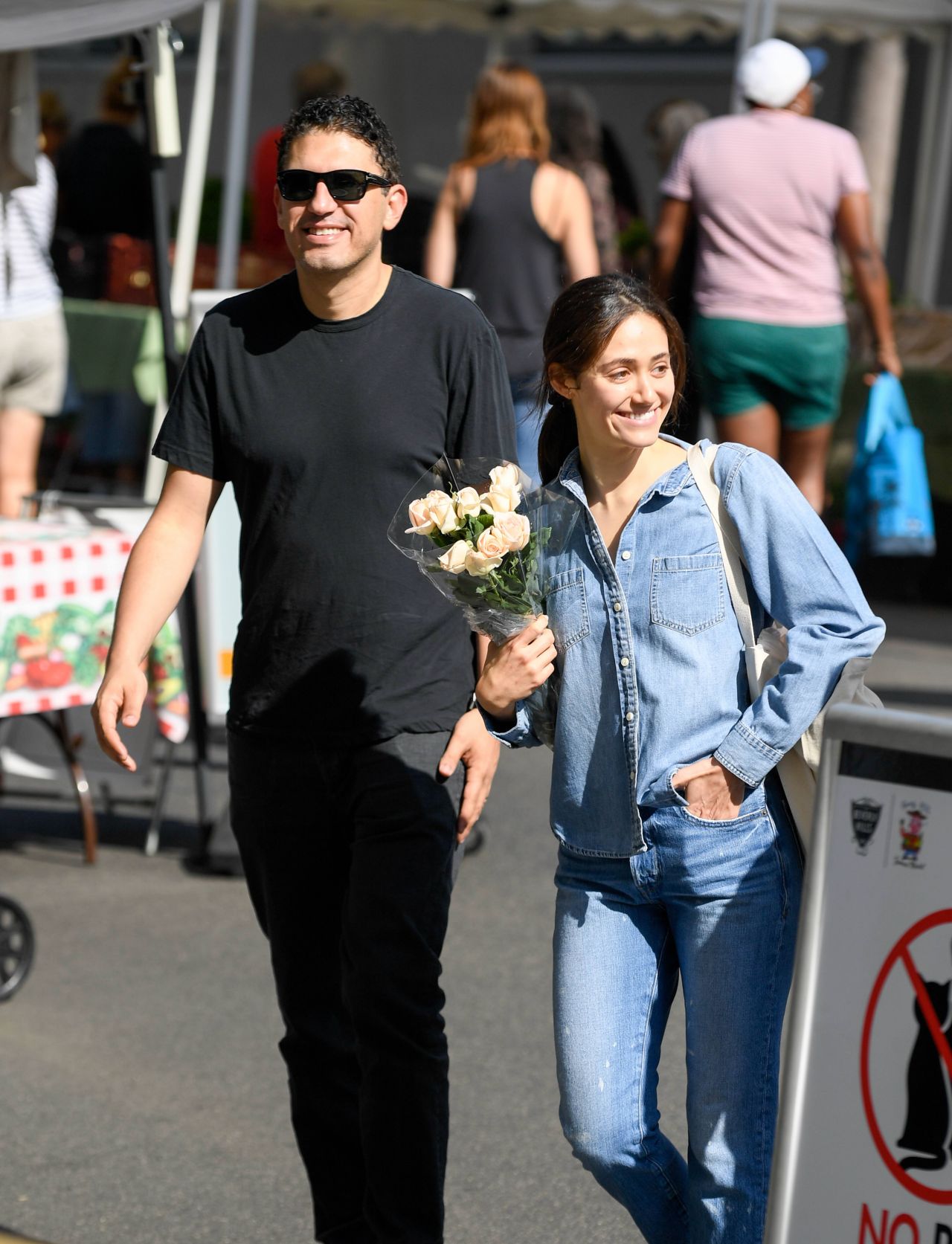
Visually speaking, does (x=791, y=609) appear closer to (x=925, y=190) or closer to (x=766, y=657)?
(x=766, y=657)

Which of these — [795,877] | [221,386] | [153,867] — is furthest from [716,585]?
[153,867]

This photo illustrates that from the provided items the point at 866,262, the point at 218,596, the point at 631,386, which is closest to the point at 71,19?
the point at 218,596

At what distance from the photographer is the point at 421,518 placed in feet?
8.70

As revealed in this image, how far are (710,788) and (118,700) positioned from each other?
41.2 inches

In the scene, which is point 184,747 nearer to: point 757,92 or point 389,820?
point 757,92

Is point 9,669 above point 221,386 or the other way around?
the other way around

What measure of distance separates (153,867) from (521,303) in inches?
98.8

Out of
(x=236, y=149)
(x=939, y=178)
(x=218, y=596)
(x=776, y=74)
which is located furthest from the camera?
(x=939, y=178)

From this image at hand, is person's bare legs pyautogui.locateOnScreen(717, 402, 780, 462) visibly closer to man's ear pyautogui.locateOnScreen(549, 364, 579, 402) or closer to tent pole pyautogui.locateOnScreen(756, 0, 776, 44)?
tent pole pyautogui.locateOnScreen(756, 0, 776, 44)

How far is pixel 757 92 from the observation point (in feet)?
22.2

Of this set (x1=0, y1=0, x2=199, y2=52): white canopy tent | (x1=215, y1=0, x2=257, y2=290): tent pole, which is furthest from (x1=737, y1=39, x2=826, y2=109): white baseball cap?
(x1=215, y1=0, x2=257, y2=290): tent pole

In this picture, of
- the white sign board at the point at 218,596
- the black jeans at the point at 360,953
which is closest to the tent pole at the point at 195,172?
the white sign board at the point at 218,596

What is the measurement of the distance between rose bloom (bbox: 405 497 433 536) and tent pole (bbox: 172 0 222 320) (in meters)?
4.93

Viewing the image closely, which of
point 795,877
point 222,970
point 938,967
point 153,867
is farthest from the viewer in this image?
point 153,867
